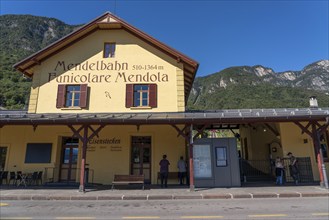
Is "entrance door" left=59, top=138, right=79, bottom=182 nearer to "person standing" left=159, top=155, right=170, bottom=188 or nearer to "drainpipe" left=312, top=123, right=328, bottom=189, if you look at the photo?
"person standing" left=159, top=155, right=170, bottom=188

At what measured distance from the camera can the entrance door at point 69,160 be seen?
46.7ft

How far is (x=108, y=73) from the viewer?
1512 centimetres

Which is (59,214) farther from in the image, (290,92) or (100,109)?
(290,92)

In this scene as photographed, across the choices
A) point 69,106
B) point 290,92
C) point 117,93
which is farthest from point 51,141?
point 290,92

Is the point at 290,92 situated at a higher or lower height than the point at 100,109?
higher

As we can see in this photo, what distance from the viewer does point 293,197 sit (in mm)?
9906

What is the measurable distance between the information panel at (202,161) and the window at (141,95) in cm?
359

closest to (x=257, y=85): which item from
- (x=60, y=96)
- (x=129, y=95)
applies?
(x=129, y=95)

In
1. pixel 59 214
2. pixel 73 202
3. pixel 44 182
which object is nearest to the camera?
pixel 59 214

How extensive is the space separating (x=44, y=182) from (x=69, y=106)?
4263mm

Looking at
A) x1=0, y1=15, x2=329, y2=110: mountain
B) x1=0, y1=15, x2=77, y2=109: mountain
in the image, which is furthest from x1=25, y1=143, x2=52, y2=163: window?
x1=0, y1=15, x2=77, y2=109: mountain

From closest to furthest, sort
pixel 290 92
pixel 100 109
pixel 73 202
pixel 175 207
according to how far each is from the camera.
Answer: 1. pixel 175 207
2. pixel 73 202
3. pixel 100 109
4. pixel 290 92

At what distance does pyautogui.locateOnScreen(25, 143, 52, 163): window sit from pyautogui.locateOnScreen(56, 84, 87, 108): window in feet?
7.64

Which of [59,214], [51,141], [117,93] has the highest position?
[117,93]
